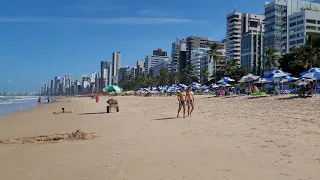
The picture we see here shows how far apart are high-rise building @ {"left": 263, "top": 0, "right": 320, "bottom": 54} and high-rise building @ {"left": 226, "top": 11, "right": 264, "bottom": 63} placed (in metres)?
22.4

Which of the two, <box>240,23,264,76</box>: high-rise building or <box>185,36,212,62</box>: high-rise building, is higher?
<box>185,36,212,62</box>: high-rise building

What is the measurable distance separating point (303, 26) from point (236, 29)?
45.1 m

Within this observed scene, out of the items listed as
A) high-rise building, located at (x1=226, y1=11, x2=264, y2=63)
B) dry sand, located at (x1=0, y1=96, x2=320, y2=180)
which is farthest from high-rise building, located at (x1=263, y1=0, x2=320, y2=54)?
dry sand, located at (x1=0, y1=96, x2=320, y2=180)

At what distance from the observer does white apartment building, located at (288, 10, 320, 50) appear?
10606 centimetres

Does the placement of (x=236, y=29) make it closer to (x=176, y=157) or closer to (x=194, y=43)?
(x=194, y=43)

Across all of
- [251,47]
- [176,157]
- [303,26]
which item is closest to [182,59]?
[251,47]

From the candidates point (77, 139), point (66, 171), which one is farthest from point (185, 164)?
point (77, 139)

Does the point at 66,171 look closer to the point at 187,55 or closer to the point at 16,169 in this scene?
the point at 16,169

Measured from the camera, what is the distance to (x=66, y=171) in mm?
5777

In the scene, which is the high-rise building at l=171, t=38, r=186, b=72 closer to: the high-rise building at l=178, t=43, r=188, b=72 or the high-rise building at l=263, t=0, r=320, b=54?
the high-rise building at l=178, t=43, r=188, b=72

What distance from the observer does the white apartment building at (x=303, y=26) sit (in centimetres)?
10606

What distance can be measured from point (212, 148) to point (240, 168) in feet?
6.56

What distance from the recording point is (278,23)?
396ft

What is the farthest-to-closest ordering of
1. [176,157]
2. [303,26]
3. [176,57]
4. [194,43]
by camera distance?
[176,57] → [194,43] → [303,26] → [176,157]
